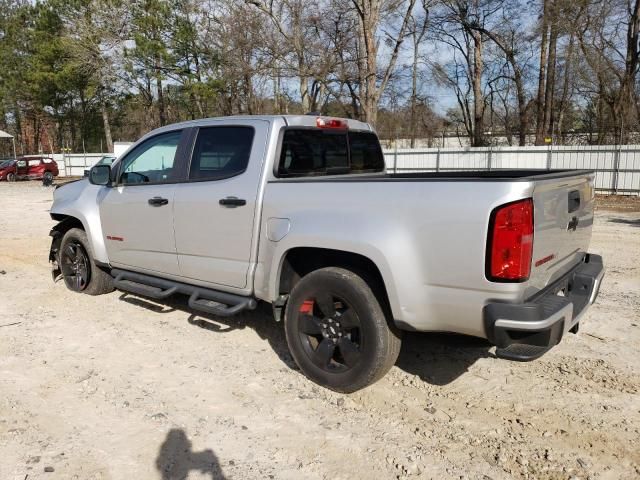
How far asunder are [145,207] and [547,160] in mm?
19531

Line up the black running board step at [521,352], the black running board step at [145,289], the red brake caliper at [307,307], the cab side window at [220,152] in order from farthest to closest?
the black running board step at [145,289], the cab side window at [220,152], the red brake caliper at [307,307], the black running board step at [521,352]

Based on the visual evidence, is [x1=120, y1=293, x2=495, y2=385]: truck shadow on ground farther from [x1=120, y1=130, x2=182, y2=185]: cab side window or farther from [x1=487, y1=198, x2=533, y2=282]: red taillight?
[x1=120, y1=130, x2=182, y2=185]: cab side window

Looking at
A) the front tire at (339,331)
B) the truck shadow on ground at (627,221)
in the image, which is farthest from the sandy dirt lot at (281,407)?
the truck shadow on ground at (627,221)

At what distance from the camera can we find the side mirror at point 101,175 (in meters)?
5.56

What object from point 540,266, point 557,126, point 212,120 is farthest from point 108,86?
point 540,266

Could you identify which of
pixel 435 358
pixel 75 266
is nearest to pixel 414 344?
pixel 435 358

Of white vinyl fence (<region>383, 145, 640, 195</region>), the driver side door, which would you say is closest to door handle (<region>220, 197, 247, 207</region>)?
the driver side door

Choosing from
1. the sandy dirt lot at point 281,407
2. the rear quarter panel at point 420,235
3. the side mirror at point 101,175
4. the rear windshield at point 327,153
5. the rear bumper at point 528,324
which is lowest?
the sandy dirt lot at point 281,407

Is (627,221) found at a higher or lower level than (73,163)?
lower

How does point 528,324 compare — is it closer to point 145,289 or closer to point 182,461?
point 182,461

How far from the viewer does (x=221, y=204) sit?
169 inches

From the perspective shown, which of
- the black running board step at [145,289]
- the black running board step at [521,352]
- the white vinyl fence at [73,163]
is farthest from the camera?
the white vinyl fence at [73,163]

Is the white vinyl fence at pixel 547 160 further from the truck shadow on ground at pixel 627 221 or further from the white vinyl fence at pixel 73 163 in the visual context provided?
the white vinyl fence at pixel 73 163

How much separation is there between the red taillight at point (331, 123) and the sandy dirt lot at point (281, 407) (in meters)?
1.90
